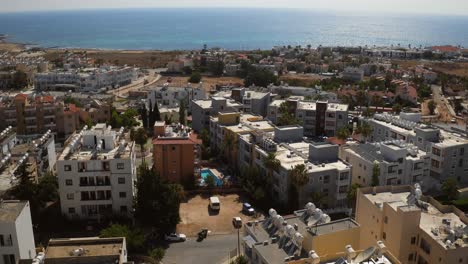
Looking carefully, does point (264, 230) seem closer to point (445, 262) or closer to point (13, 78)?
point (445, 262)

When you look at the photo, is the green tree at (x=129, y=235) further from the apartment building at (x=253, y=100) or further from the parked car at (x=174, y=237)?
the apartment building at (x=253, y=100)

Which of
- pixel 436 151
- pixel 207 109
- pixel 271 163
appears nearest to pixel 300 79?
pixel 207 109

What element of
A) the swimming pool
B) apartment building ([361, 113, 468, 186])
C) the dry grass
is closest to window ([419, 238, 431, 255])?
apartment building ([361, 113, 468, 186])

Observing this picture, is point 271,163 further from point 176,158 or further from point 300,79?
point 300,79

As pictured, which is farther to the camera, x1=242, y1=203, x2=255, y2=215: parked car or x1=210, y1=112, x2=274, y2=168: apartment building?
x1=210, y1=112, x2=274, y2=168: apartment building

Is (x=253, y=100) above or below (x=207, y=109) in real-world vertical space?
above

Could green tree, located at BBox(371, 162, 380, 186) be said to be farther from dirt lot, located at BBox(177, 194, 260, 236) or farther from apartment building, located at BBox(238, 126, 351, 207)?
dirt lot, located at BBox(177, 194, 260, 236)

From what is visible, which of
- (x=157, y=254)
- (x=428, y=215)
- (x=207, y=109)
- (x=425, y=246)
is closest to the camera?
(x=425, y=246)

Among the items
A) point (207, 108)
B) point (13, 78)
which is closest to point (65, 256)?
point (207, 108)
